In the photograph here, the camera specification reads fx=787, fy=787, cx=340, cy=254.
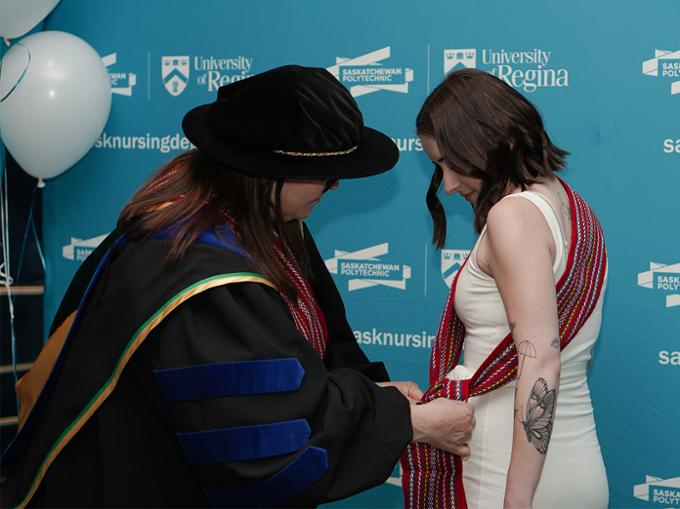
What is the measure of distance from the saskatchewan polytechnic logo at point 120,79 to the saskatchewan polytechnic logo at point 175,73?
0.15 metres

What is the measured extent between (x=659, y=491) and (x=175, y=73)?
97.0 inches

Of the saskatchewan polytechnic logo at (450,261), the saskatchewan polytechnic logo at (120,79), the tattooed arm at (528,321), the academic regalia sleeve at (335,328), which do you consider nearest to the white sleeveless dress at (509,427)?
the tattooed arm at (528,321)

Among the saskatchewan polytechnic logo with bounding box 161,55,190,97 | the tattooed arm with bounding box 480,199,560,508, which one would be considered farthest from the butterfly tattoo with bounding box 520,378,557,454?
the saskatchewan polytechnic logo with bounding box 161,55,190,97

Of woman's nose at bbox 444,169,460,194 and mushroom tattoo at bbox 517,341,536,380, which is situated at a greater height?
woman's nose at bbox 444,169,460,194

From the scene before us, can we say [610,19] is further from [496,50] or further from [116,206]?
[116,206]

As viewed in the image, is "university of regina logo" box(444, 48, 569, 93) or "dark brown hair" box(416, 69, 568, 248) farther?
"university of regina logo" box(444, 48, 569, 93)

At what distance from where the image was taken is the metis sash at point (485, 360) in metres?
1.67

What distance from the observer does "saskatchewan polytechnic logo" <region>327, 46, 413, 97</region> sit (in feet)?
9.79

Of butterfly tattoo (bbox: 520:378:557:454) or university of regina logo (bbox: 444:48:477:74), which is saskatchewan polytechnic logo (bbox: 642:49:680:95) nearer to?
university of regina logo (bbox: 444:48:477:74)

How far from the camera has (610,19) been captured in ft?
8.82

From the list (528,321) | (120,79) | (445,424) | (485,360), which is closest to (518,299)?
(528,321)

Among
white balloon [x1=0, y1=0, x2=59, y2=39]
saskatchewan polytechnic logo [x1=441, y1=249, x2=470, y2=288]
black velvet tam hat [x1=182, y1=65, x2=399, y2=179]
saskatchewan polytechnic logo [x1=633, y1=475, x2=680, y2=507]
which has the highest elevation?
white balloon [x1=0, y1=0, x2=59, y2=39]

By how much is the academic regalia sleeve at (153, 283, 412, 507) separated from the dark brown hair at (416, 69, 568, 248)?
21.4 inches

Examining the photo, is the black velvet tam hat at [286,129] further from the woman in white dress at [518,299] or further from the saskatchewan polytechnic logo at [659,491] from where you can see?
the saskatchewan polytechnic logo at [659,491]
